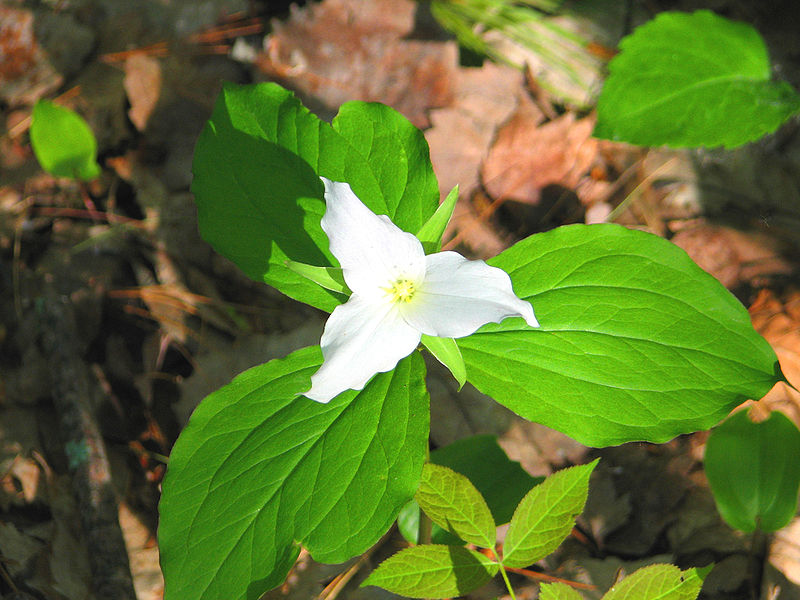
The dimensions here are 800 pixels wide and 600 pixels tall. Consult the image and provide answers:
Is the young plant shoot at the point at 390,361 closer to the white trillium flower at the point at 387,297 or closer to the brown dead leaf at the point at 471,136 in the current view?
the white trillium flower at the point at 387,297

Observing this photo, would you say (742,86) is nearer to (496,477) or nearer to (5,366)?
(496,477)

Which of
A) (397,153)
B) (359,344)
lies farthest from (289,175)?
(359,344)

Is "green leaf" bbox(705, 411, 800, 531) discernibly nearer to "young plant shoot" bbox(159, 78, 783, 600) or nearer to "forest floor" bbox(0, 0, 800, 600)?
"forest floor" bbox(0, 0, 800, 600)

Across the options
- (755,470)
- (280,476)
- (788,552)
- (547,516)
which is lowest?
(788,552)

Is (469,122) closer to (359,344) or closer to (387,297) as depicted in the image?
(387,297)

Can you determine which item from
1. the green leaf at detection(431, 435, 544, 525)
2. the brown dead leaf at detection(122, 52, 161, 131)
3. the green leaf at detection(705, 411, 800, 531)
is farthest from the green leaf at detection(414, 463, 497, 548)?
the brown dead leaf at detection(122, 52, 161, 131)

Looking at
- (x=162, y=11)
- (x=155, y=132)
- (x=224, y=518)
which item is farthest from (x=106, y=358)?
(x=162, y=11)
